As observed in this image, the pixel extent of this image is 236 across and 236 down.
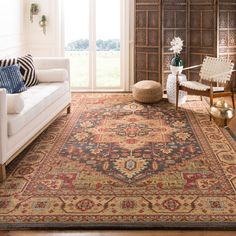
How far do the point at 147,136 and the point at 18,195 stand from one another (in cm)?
217

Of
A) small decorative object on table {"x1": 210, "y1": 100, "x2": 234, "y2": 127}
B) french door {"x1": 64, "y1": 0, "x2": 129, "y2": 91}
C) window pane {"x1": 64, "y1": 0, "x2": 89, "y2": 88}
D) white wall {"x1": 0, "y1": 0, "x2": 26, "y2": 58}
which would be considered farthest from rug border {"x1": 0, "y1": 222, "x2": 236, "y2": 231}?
window pane {"x1": 64, "y1": 0, "x2": 89, "y2": 88}

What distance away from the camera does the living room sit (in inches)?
127

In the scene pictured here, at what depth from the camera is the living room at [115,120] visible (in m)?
3.23

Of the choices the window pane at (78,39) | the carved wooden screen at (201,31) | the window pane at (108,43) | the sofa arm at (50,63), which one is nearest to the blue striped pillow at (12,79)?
the sofa arm at (50,63)

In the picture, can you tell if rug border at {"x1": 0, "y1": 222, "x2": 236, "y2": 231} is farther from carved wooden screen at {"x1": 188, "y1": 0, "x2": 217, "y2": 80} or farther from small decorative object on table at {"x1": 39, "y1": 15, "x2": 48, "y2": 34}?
small decorative object on table at {"x1": 39, "y1": 15, "x2": 48, "y2": 34}

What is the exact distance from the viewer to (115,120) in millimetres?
6164

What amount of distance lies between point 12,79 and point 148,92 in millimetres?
2508

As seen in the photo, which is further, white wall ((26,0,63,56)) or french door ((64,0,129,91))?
french door ((64,0,129,91))

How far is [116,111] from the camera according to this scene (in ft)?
22.1

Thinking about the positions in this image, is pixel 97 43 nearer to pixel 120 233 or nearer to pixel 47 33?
pixel 47 33

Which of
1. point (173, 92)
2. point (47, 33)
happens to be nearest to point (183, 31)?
point (173, 92)

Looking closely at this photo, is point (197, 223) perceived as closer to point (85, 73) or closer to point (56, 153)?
point (56, 153)

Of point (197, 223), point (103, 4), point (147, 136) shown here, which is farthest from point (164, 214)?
point (103, 4)

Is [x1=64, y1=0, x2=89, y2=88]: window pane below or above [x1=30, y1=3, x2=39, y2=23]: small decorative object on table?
below
